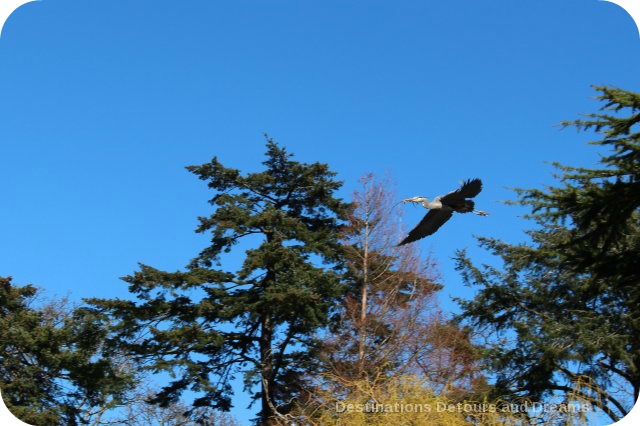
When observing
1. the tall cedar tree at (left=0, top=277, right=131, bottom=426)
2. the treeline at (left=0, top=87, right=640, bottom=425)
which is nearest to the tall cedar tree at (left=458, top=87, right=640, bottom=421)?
the treeline at (left=0, top=87, right=640, bottom=425)

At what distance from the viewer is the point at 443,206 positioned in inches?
467

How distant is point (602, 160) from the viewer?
39.4 feet

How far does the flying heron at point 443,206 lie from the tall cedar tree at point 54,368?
897 centimetres

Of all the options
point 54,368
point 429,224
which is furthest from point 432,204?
point 54,368

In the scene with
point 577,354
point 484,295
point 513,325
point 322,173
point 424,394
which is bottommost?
point 424,394

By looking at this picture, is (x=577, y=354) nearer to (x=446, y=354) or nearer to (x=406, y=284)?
(x=446, y=354)

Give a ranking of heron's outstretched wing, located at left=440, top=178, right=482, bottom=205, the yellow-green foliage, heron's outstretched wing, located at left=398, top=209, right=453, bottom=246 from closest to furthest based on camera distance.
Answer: the yellow-green foliage
heron's outstretched wing, located at left=440, top=178, right=482, bottom=205
heron's outstretched wing, located at left=398, top=209, right=453, bottom=246

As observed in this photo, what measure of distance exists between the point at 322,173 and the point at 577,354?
8003 mm

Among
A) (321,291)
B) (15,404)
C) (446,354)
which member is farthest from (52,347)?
(446,354)

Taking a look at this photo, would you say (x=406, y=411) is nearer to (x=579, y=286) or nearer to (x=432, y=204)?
(x=432, y=204)

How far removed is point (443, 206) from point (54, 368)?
1048 cm

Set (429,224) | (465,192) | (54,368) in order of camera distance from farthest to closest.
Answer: (54,368)
(429,224)
(465,192)

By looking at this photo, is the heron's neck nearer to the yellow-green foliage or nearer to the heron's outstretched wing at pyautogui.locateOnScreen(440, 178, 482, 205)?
the heron's outstretched wing at pyautogui.locateOnScreen(440, 178, 482, 205)

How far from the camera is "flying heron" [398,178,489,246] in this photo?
11492mm
